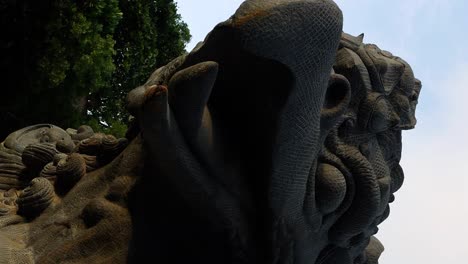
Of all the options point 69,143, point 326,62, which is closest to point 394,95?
point 326,62

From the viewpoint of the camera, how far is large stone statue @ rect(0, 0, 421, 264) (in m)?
1.85

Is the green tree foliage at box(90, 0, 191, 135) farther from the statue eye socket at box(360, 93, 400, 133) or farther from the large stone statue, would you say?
the statue eye socket at box(360, 93, 400, 133)

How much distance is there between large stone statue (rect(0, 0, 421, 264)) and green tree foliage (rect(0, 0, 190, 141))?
583 centimetres

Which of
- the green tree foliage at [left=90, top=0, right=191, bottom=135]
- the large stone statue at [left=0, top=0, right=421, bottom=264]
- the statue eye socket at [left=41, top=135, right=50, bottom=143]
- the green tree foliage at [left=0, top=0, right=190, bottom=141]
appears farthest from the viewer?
the green tree foliage at [left=90, top=0, right=191, bottom=135]

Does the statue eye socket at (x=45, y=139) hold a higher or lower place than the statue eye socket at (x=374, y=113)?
lower

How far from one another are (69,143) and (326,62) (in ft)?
4.69

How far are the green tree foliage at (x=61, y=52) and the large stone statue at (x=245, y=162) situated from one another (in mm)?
5833

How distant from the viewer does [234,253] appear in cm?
211

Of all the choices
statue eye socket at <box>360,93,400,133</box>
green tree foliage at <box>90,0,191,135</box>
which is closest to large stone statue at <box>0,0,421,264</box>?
statue eye socket at <box>360,93,400,133</box>

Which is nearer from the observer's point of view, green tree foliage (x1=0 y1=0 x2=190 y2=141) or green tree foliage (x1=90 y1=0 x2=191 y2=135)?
green tree foliage (x1=0 y1=0 x2=190 y2=141)

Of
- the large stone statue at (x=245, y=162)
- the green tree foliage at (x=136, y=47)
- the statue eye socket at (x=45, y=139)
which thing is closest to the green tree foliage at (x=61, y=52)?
the green tree foliage at (x=136, y=47)

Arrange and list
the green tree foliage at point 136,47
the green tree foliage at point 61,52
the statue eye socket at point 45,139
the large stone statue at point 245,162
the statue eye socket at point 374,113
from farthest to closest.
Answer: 1. the green tree foliage at point 136,47
2. the green tree foliage at point 61,52
3. the statue eye socket at point 45,139
4. the statue eye socket at point 374,113
5. the large stone statue at point 245,162

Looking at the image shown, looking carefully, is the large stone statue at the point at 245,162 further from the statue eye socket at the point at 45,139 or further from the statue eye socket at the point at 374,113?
the statue eye socket at the point at 45,139

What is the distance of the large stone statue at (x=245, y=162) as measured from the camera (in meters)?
1.85
